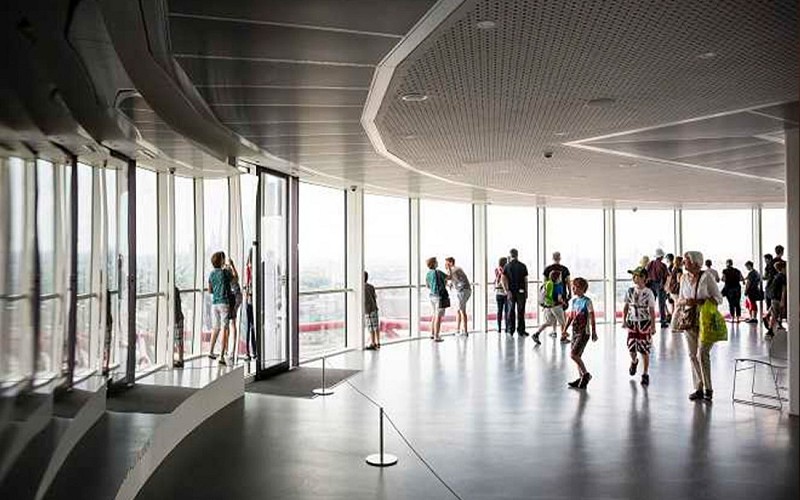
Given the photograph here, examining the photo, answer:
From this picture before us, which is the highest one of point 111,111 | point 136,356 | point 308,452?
point 111,111

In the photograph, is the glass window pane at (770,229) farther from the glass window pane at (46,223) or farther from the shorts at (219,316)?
the glass window pane at (46,223)

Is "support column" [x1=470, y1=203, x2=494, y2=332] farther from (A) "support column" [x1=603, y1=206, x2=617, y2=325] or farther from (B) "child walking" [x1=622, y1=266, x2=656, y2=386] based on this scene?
(B) "child walking" [x1=622, y1=266, x2=656, y2=386]

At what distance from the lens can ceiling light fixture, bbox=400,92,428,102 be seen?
18.8 feet

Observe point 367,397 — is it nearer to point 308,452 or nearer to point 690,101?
point 308,452

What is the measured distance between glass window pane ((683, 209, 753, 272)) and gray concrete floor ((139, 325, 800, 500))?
39.6ft

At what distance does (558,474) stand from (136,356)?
3648 millimetres

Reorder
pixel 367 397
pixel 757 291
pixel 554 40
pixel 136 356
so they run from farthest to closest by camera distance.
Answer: pixel 757 291 → pixel 367 397 → pixel 136 356 → pixel 554 40

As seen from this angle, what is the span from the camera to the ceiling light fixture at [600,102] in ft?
19.9

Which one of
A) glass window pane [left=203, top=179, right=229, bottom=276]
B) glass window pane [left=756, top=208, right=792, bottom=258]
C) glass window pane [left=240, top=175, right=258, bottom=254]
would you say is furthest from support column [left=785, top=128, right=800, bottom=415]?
glass window pane [left=756, top=208, right=792, bottom=258]

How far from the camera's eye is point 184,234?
726 cm

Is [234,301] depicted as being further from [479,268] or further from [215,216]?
[479,268]

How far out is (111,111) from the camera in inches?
199

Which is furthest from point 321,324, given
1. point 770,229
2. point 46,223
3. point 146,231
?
point 770,229

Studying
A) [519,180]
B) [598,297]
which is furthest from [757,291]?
[519,180]
